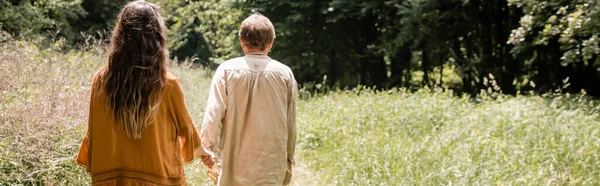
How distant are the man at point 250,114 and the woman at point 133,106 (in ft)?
2.33

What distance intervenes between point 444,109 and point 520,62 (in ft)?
19.7

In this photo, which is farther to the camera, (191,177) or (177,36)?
(177,36)

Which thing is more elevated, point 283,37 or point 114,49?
point 114,49

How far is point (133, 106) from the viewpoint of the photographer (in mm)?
3066

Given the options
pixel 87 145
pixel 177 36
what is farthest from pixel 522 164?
pixel 177 36

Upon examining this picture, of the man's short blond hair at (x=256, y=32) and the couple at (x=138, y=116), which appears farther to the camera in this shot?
the man's short blond hair at (x=256, y=32)

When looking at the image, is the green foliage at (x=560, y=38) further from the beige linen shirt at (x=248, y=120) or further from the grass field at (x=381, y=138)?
the beige linen shirt at (x=248, y=120)

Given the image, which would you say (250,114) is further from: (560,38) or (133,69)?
(560,38)

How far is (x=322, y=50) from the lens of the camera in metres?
19.1

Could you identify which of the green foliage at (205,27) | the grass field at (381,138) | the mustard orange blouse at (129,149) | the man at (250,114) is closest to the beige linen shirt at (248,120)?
the man at (250,114)

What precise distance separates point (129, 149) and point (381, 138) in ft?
17.3

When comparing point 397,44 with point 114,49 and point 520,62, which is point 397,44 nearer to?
point 520,62

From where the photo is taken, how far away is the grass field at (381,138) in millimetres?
4965

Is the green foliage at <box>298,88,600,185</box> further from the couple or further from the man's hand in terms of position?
the couple
